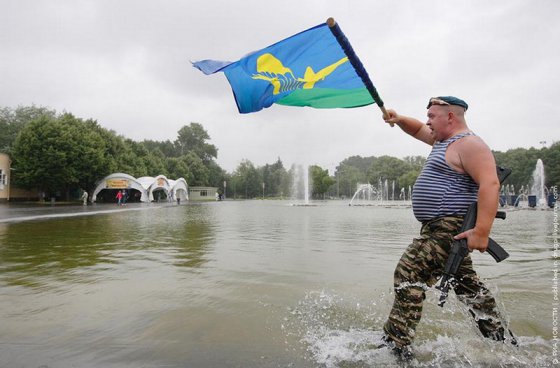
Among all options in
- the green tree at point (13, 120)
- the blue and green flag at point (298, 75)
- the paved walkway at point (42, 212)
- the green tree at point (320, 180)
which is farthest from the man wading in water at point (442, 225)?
the green tree at point (320, 180)

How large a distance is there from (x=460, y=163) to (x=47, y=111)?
77.9m

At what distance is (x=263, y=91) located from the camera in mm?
4473

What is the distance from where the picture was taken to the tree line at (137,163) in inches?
1494

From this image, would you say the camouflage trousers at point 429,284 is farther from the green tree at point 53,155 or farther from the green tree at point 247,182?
the green tree at point 247,182

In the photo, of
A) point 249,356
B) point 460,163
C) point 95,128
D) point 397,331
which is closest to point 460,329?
point 397,331

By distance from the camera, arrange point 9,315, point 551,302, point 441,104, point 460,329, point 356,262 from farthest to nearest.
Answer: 1. point 356,262
2. point 551,302
3. point 9,315
4. point 460,329
5. point 441,104

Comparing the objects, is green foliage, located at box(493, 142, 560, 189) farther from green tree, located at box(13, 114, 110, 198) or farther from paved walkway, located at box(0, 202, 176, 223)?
green tree, located at box(13, 114, 110, 198)

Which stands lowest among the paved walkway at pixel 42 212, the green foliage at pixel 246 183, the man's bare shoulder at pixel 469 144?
the paved walkway at pixel 42 212

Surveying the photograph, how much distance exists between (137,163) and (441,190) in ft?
204

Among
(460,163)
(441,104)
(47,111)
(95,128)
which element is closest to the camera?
(460,163)

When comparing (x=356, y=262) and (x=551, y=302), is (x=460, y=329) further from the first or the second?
(x=356, y=262)

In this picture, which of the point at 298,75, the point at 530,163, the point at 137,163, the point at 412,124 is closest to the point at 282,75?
the point at 298,75

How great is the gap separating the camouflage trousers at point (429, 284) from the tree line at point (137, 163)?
41539 millimetres

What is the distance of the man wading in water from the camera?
283 centimetres
